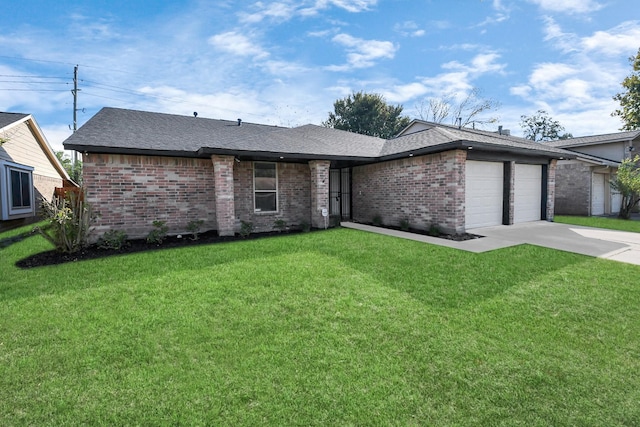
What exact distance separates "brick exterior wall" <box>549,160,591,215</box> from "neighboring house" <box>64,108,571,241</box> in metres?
5.57

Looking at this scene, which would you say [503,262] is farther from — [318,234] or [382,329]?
[318,234]

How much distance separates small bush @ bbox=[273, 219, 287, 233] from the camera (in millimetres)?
9571

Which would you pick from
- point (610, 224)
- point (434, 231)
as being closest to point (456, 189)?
point (434, 231)

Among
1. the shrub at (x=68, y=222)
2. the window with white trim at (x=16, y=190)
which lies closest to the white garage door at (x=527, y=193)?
the shrub at (x=68, y=222)

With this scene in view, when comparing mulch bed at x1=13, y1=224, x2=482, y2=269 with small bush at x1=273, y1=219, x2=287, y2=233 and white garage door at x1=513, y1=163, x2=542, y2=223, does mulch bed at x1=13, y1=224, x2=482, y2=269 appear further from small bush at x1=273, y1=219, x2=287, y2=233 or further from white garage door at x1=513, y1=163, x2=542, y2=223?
white garage door at x1=513, y1=163, x2=542, y2=223

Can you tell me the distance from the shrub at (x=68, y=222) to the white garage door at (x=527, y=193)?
1299 cm

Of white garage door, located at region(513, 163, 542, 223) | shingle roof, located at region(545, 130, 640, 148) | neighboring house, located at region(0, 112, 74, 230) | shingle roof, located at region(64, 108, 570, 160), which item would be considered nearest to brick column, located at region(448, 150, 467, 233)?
shingle roof, located at region(64, 108, 570, 160)

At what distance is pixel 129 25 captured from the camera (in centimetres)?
890

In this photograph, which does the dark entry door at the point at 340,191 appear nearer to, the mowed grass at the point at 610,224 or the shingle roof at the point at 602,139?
the mowed grass at the point at 610,224

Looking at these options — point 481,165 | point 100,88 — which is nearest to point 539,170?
point 481,165

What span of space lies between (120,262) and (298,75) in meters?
13.4

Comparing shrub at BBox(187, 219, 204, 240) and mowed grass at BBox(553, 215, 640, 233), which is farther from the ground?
shrub at BBox(187, 219, 204, 240)

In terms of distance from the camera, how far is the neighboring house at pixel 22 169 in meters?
10.1

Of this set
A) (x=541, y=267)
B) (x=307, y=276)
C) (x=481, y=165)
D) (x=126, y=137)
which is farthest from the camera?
(x=481, y=165)
